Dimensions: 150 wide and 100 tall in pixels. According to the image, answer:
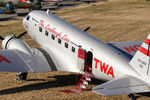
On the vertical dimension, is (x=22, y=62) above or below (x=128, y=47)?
below

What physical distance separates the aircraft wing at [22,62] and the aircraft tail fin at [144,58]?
6.86 meters

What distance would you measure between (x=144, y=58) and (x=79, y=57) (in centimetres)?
499

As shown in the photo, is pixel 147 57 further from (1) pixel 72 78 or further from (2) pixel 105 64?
(1) pixel 72 78

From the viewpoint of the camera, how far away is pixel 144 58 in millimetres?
12625

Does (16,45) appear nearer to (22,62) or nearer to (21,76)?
(22,62)

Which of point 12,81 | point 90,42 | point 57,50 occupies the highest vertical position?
point 90,42

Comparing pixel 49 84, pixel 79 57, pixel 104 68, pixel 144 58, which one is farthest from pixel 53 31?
pixel 144 58

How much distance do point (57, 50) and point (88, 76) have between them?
12.5 feet

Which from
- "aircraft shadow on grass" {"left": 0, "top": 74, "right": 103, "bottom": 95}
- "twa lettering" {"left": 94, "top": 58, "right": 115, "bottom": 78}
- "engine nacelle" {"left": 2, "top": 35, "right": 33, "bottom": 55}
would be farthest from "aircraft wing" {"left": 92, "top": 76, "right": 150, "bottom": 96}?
"engine nacelle" {"left": 2, "top": 35, "right": 33, "bottom": 55}

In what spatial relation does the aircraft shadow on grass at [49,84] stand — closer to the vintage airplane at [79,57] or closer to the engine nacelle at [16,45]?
the vintage airplane at [79,57]

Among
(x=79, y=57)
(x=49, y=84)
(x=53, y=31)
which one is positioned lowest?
(x=49, y=84)

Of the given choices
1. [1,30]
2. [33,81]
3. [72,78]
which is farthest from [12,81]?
[1,30]

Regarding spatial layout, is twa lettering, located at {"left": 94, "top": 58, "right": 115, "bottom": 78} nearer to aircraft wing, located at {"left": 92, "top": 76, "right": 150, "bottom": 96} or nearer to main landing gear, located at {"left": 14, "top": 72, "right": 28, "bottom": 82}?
aircraft wing, located at {"left": 92, "top": 76, "right": 150, "bottom": 96}

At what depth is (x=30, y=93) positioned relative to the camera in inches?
626
